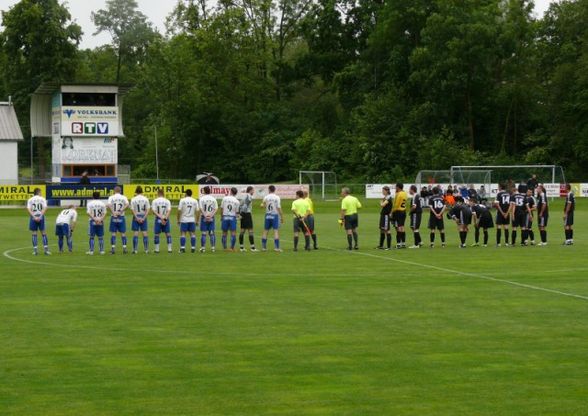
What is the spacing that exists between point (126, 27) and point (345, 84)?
40049mm

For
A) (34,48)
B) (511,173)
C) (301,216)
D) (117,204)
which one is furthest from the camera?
(34,48)

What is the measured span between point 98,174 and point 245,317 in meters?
52.5

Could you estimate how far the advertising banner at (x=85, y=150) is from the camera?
223 feet

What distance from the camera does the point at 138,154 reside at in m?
106

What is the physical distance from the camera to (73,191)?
189 feet

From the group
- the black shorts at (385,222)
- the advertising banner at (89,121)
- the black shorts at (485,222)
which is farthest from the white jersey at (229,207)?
the advertising banner at (89,121)

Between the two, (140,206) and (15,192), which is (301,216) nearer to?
(140,206)

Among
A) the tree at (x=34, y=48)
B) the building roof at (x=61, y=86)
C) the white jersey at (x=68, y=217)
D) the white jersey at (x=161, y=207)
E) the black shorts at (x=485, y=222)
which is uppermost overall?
the tree at (x=34, y=48)

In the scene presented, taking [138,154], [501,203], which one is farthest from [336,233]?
[138,154]

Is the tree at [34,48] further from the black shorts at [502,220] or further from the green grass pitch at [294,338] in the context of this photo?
the green grass pitch at [294,338]

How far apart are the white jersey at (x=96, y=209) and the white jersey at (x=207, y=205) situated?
2808 millimetres

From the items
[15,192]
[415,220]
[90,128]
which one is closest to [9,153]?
[90,128]

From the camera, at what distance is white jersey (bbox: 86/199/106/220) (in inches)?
1145

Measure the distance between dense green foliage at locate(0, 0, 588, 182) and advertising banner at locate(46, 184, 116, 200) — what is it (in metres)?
28.6
